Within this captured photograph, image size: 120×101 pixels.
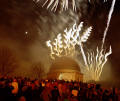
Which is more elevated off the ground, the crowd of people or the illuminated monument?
the illuminated monument

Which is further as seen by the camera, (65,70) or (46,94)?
(65,70)

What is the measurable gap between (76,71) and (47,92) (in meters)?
53.7

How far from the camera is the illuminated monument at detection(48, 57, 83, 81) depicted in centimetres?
6066

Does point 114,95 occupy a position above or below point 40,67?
below

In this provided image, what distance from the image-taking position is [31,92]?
1038cm

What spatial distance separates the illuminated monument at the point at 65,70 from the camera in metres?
60.7

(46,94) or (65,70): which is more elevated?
(65,70)

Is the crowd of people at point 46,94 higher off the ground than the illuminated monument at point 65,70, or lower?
lower

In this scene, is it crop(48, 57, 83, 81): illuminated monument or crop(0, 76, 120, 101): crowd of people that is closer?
crop(0, 76, 120, 101): crowd of people

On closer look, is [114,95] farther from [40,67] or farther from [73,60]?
[40,67]

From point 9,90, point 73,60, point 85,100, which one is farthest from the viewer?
point 73,60

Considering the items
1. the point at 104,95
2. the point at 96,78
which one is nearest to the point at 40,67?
the point at 96,78

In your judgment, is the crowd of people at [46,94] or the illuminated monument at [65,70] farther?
the illuminated monument at [65,70]

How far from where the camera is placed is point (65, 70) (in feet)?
200
